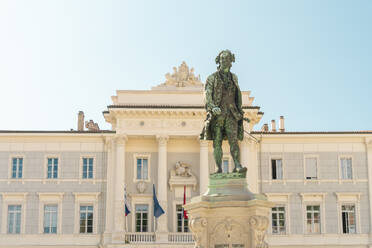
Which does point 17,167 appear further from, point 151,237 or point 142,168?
point 151,237

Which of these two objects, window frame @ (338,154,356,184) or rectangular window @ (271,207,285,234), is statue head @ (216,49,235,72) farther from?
window frame @ (338,154,356,184)

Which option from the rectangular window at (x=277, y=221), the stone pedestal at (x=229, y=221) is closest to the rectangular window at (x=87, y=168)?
the rectangular window at (x=277, y=221)

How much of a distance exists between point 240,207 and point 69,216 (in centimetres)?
3490

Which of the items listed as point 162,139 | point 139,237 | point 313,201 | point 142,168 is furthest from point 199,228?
point 313,201

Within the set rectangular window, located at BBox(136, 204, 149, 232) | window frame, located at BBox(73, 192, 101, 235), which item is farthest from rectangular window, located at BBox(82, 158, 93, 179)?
rectangular window, located at BBox(136, 204, 149, 232)

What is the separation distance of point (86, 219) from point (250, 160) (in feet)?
39.0

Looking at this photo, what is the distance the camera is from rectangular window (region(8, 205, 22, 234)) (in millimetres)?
46062

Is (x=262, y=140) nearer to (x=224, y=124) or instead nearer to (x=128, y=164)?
(x=128, y=164)

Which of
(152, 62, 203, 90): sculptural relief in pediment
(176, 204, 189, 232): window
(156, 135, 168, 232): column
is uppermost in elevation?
(152, 62, 203, 90): sculptural relief in pediment

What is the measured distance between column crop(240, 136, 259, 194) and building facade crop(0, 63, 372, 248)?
0.24 ft

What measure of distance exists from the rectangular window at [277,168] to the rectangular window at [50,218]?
15215mm

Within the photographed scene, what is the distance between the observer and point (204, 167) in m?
46.3

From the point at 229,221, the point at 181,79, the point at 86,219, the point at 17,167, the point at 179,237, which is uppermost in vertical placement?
the point at 181,79

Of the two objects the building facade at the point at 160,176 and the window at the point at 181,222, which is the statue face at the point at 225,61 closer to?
the building facade at the point at 160,176
